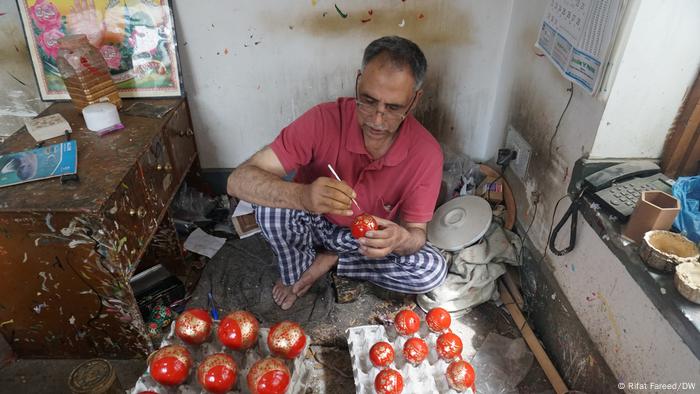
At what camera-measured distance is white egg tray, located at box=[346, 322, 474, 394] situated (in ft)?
5.26

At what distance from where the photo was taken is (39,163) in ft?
5.68

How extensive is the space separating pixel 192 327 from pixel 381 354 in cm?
66

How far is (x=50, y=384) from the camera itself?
186 cm

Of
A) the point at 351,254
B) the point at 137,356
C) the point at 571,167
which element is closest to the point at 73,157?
the point at 137,356

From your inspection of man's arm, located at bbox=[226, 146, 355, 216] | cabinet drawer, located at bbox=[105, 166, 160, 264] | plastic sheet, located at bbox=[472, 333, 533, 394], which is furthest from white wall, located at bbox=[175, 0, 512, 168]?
plastic sheet, located at bbox=[472, 333, 533, 394]

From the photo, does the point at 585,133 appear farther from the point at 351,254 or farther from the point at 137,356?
the point at 137,356

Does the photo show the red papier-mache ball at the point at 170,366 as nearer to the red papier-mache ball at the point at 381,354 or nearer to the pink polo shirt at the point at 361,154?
the red papier-mache ball at the point at 381,354

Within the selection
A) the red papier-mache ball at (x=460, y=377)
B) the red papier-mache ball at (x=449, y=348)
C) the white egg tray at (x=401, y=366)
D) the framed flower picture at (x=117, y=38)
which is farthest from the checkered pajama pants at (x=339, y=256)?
the framed flower picture at (x=117, y=38)

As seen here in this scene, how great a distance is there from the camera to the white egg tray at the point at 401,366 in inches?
63.2

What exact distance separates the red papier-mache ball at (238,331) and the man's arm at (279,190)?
1.48 feet

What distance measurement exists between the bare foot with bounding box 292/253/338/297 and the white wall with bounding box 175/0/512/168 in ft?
2.72

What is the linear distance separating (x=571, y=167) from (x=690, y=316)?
0.68m

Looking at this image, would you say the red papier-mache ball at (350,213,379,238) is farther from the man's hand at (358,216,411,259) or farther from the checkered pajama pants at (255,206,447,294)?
the checkered pajama pants at (255,206,447,294)

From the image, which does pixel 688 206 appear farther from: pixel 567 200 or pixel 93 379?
pixel 93 379
